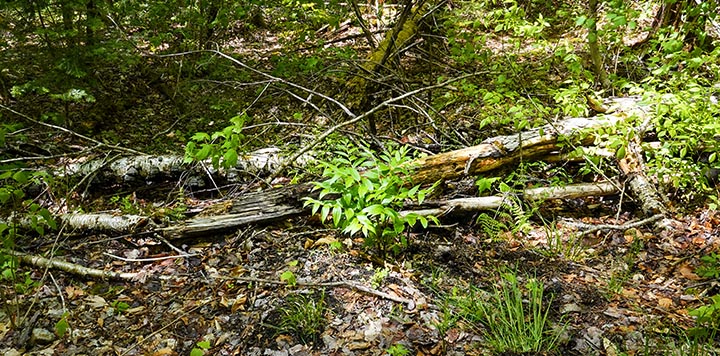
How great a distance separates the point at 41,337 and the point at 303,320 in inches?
63.7

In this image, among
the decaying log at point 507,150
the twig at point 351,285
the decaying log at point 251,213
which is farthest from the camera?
the decaying log at point 507,150

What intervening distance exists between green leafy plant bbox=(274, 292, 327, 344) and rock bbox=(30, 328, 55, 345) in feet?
4.60

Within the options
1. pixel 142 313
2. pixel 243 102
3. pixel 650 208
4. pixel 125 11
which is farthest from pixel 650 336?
pixel 125 11

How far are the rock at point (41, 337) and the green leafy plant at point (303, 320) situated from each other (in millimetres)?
1402

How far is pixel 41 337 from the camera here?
9.68 ft

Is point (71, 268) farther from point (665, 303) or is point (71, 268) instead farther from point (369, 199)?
point (665, 303)

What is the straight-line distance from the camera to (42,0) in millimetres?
5016

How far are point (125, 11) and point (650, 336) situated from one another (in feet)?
19.5

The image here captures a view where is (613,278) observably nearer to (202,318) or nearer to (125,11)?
(202,318)

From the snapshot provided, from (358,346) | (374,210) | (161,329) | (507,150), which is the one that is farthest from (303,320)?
(507,150)

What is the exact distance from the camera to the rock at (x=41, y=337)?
294 centimetres

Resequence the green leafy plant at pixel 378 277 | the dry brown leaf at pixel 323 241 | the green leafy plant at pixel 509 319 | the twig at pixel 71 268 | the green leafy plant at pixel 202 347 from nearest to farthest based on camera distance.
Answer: the green leafy plant at pixel 509 319
the green leafy plant at pixel 202 347
the green leafy plant at pixel 378 277
the twig at pixel 71 268
the dry brown leaf at pixel 323 241

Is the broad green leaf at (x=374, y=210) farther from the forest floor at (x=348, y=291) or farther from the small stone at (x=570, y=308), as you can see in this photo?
the small stone at (x=570, y=308)

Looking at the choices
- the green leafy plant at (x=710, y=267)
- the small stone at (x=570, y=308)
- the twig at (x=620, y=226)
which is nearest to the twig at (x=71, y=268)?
the small stone at (x=570, y=308)
